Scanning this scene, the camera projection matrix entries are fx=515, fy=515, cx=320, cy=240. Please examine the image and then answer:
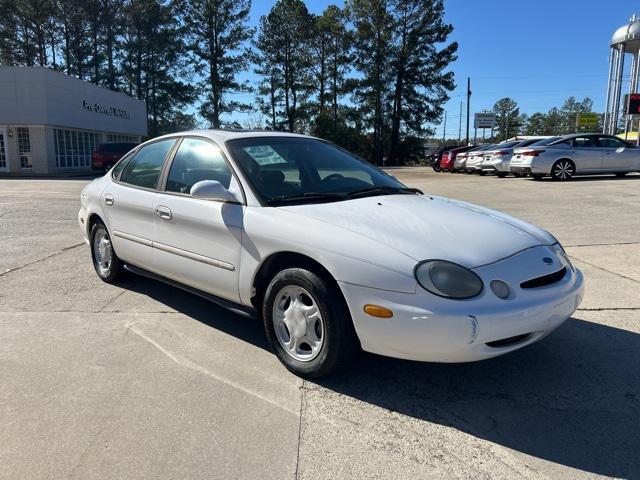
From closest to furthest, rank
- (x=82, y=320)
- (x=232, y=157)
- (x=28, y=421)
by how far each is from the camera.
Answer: (x=28, y=421)
(x=232, y=157)
(x=82, y=320)

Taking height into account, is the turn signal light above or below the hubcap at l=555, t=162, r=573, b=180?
below

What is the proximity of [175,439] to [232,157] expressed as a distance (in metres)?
2.05

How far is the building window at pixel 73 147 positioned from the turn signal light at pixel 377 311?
2952cm

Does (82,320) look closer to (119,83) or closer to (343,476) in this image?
(343,476)

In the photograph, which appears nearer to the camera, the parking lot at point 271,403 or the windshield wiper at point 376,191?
the parking lot at point 271,403

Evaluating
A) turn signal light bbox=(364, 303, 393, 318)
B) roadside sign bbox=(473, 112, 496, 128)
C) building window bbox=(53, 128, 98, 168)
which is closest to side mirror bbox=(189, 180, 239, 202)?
turn signal light bbox=(364, 303, 393, 318)

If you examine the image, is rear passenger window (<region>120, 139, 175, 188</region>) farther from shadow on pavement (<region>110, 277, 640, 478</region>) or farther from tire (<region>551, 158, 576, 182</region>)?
tire (<region>551, 158, 576, 182</region>)

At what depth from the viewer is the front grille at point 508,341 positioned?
281cm

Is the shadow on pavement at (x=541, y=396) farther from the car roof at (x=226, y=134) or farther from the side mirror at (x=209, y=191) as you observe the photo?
the car roof at (x=226, y=134)

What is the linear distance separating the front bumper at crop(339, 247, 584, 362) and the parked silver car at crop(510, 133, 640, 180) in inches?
598

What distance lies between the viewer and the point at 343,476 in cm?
235

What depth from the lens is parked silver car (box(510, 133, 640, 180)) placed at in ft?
54.8

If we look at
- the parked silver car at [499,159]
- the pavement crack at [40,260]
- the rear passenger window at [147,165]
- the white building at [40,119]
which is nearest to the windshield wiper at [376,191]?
the rear passenger window at [147,165]

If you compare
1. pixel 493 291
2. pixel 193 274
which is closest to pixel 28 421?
pixel 193 274
